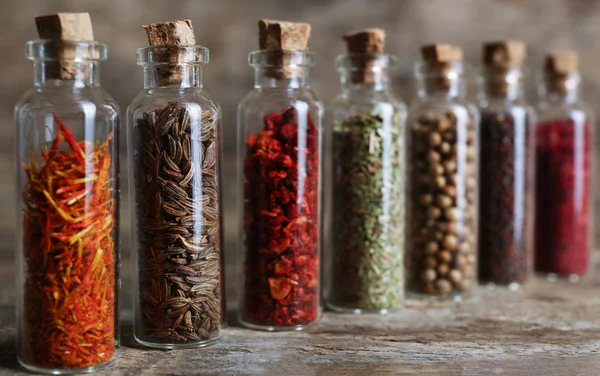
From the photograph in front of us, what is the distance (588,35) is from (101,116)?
144 centimetres

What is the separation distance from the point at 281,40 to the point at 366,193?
31 centimetres

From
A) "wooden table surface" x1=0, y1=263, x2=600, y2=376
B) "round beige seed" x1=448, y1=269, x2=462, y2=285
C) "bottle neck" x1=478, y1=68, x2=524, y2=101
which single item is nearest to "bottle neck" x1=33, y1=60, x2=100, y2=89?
"wooden table surface" x1=0, y1=263, x2=600, y2=376

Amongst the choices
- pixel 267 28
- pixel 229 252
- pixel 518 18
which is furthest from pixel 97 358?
pixel 518 18

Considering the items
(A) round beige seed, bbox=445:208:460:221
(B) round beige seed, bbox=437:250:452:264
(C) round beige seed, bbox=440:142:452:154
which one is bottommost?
(B) round beige seed, bbox=437:250:452:264

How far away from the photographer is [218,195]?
1093mm

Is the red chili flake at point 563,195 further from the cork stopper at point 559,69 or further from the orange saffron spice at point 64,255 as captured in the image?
the orange saffron spice at point 64,255

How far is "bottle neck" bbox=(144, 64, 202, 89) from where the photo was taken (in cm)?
107

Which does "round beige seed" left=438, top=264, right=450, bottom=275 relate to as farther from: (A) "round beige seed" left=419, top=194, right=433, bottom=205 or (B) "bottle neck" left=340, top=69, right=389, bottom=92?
(B) "bottle neck" left=340, top=69, right=389, bottom=92

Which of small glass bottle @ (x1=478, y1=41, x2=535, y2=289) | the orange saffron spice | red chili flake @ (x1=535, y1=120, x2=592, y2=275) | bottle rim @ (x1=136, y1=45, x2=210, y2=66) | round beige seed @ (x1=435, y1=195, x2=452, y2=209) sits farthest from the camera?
red chili flake @ (x1=535, y1=120, x2=592, y2=275)

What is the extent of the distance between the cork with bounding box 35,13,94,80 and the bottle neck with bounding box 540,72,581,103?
109cm

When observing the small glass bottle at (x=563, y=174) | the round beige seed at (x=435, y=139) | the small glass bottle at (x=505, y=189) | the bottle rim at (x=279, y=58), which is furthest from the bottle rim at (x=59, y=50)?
the small glass bottle at (x=563, y=174)

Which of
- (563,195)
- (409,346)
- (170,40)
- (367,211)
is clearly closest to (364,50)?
(367,211)

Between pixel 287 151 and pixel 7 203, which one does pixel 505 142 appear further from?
pixel 7 203

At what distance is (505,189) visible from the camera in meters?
1.51
